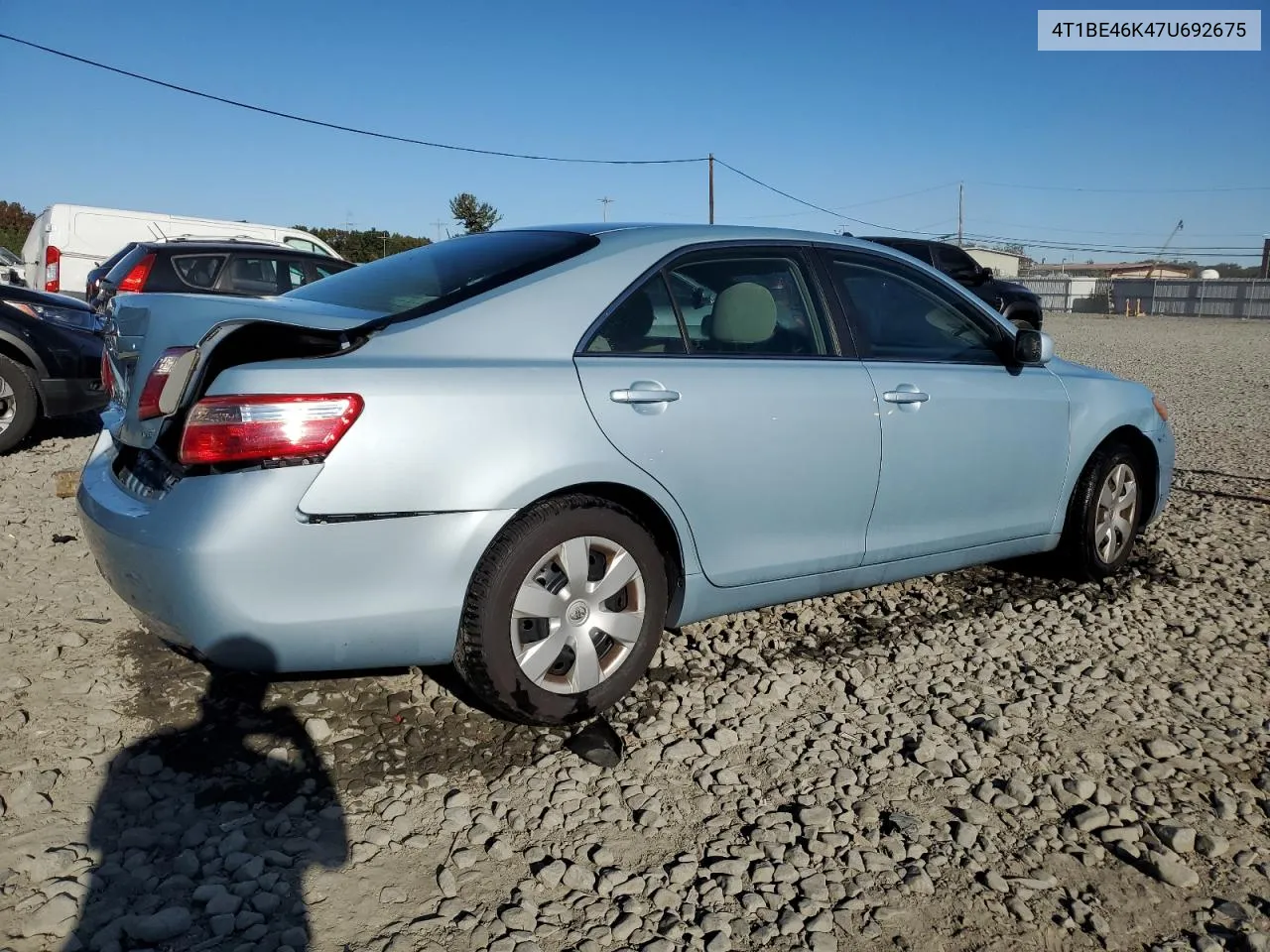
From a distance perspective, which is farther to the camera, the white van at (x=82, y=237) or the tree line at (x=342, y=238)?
the tree line at (x=342, y=238)

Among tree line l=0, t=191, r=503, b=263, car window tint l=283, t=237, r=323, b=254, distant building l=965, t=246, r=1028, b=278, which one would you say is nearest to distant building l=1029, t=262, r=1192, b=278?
distant building l=965, t=246, r=1028, b=278

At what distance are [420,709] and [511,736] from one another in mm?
362

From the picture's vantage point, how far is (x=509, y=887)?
2.32 meters

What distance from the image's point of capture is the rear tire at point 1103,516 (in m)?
4.50

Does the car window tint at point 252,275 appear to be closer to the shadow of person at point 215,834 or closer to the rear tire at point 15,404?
the rear tire at point 15,404

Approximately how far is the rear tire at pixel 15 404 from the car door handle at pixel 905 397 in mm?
6089

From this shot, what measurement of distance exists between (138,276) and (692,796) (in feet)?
29.2

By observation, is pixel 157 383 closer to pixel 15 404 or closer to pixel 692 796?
pixel 692 796

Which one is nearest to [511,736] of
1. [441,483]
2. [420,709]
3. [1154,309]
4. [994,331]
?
[420,709]

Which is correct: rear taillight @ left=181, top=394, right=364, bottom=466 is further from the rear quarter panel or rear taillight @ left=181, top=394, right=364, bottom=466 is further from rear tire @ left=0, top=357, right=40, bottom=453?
rear tire @ left=0, top=357, right=40, bottom=453

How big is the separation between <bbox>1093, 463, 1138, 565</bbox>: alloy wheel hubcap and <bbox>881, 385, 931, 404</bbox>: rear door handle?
131 centimetres

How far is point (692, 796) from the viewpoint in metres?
2.76

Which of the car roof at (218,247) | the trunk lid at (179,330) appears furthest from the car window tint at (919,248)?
the trunk lid at (179,330)

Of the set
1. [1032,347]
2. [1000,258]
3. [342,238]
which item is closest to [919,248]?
[1032,347]
